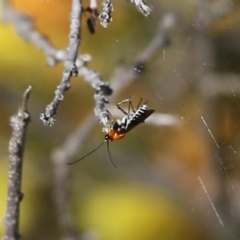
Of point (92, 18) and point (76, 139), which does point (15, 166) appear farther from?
point (76, 139)

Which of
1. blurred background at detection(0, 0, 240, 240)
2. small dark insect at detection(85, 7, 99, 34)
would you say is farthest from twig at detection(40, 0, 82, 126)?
blurred background at detection(0, 0, 240, 240)

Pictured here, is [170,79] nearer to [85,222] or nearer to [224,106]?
[224,106]

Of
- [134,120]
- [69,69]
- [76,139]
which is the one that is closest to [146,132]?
[76,139]

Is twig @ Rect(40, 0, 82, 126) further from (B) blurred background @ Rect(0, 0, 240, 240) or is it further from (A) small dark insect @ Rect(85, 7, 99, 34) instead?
(B) blurred background @ Rect(0, 0, 240, 240)

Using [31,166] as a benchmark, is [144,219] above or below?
below

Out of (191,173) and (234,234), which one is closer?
(234,234)

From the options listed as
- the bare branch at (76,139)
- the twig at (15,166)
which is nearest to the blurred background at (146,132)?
the bare branch at (76,139)

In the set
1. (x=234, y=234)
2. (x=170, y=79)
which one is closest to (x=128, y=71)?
(x=170, y=79)
